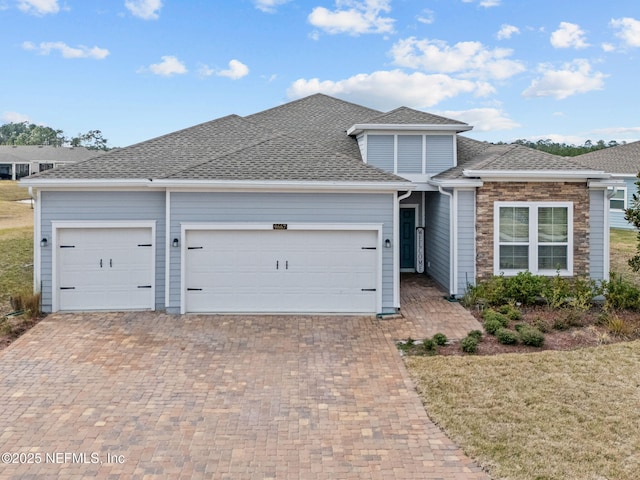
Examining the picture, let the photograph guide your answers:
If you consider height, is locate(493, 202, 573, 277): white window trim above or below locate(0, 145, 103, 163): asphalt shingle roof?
below

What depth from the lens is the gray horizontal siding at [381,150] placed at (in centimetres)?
1524

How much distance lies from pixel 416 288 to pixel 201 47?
16426 mm

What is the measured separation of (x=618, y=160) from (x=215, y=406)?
2909 cm

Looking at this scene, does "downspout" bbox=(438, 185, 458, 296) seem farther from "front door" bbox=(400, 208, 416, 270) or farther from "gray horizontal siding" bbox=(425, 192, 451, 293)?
"front door" bbox=(400, 208, 416, 270)

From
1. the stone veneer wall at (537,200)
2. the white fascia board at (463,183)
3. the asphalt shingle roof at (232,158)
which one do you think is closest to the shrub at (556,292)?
the stone veneer wall at (537,200)

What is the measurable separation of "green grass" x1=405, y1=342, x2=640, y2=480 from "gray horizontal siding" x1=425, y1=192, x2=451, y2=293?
202 inches

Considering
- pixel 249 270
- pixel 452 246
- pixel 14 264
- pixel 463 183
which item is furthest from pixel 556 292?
pixel 14 264

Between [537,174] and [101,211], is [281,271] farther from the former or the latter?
[537,174]

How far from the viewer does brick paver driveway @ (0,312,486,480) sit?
5.29 m

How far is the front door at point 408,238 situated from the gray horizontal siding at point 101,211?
328 inches

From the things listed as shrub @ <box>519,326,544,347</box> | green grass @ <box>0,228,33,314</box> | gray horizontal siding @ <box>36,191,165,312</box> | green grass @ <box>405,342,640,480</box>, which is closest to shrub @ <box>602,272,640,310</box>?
green grass @ <box>405,342,640,480</box>

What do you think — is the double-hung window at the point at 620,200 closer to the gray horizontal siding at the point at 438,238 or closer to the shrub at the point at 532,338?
the gray horizontal siding at the point at 438,238

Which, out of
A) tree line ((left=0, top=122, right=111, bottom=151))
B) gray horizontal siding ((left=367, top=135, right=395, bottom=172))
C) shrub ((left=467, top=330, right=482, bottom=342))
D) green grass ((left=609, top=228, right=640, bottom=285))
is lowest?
shrub ((left=467, top=330, right=482, bottom=342))

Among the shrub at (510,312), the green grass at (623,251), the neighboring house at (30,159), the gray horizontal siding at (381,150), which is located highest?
the neighboring house at (30,159)
